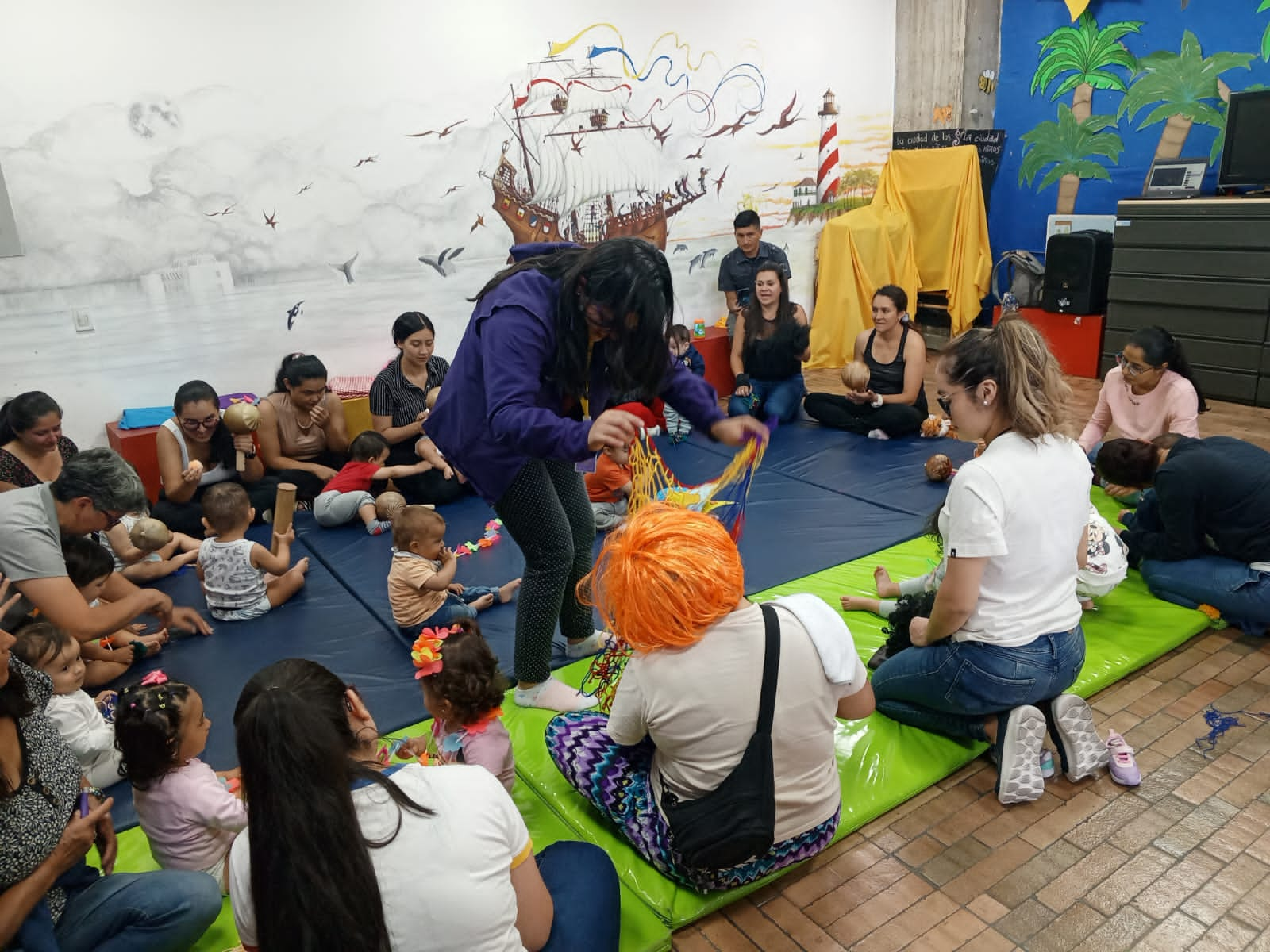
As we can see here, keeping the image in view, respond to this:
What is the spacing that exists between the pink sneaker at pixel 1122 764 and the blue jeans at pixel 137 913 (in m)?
2.27

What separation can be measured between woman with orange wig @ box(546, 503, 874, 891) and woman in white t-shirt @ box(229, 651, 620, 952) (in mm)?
469

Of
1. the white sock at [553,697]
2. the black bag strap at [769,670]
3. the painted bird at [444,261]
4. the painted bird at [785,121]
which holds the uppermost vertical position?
the painted bird at [785,121]

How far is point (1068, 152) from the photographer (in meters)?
7.00

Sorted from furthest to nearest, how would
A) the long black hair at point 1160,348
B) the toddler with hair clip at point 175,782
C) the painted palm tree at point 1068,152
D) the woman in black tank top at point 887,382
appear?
the painted palm tree at point 1068,152, the woman in black tank top at point 887,382, the long black hair at point 1160,348, the toddler with hair clip at point 175,782

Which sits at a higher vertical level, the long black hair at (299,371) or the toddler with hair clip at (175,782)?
the long black hair at (299,371)

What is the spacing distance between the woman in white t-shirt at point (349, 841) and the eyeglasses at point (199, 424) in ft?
11.1

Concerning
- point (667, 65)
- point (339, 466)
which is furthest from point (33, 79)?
point (667, 65)

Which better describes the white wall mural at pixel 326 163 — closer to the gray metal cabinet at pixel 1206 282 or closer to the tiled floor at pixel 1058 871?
the gray metal cabinet at pixel 1206 282

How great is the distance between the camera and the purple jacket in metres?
2.19

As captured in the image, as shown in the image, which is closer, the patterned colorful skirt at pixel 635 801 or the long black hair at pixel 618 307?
the patterned colorful skirt at pixel 635 801

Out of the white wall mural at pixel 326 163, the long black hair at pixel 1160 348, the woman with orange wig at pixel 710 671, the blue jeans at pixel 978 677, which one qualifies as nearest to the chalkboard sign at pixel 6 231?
the white wall mural at pixel 326 163

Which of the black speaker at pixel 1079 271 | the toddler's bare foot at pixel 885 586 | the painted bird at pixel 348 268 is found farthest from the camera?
the black speaker at pixel 1079 271

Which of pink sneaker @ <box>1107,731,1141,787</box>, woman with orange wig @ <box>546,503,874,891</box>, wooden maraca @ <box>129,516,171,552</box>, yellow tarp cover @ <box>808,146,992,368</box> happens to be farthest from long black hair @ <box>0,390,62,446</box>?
yellow tarp cover @ <box>808,146,992,368</box>

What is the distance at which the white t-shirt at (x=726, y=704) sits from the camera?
1.78m
